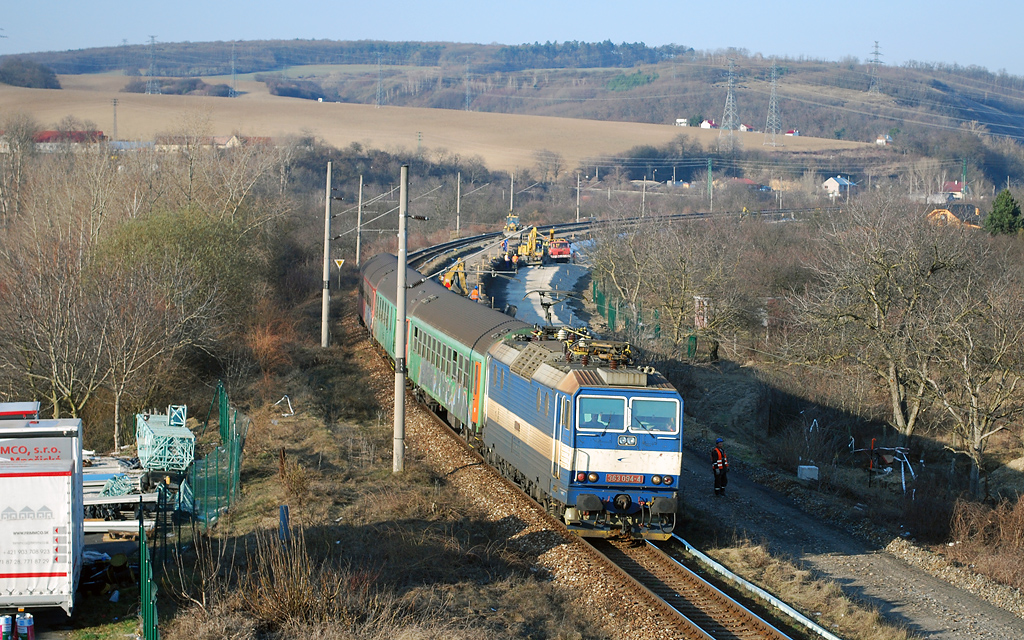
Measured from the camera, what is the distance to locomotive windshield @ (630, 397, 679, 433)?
13.6 metres

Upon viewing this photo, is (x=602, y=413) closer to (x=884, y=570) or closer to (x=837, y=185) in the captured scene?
(x=884, y=570)

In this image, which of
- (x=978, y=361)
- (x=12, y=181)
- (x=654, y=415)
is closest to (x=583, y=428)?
(x=654, y=415)

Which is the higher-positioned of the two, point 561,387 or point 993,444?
point 561,387

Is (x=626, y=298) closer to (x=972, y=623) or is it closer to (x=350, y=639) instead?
Answer: (x=972, y=623)

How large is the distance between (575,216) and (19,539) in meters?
85.2

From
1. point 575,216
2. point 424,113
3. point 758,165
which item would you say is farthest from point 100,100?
point 758,165

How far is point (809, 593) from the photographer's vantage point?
12641 mm

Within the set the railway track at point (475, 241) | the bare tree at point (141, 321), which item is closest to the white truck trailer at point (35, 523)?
the bare tree at point (141, 321)

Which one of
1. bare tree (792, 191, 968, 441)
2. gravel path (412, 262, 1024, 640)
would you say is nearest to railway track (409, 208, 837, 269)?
bare tree (792, 191, 968, 441)

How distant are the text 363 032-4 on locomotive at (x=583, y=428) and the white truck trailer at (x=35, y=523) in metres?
6.52

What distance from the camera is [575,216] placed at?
9362 cm

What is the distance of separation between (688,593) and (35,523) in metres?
7.93

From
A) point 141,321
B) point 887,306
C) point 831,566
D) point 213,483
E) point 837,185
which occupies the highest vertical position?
point 837,185

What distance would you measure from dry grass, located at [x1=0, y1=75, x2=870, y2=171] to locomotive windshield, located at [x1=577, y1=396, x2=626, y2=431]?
94.0m
